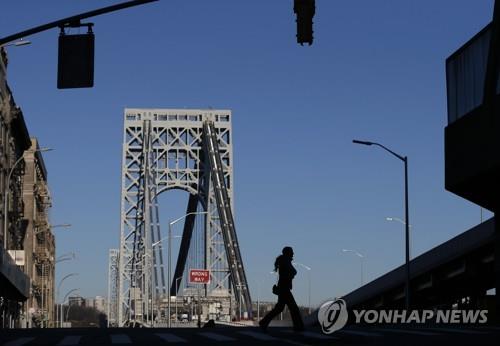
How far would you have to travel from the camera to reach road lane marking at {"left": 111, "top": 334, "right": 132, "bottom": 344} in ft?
56.9

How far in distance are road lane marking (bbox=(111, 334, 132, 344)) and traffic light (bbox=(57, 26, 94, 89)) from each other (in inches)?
166

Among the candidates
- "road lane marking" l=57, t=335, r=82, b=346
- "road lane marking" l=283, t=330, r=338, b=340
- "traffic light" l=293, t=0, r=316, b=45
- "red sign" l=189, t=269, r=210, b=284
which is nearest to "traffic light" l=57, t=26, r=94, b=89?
"traffic light" l=293, t=0, r=316, b=45

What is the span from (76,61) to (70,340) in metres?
4.74

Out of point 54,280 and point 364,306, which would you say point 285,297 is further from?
point 54,280

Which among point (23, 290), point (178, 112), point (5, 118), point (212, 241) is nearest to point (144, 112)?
point (178, 112)

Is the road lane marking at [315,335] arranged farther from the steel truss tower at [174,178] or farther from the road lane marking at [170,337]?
the steel truss tower at [174,178]

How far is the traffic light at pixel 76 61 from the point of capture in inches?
655

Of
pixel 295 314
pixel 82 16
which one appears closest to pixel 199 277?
pixel 295 314

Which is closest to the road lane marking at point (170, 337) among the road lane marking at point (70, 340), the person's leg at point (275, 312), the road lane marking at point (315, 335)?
the road lane marking at point (70, 340)

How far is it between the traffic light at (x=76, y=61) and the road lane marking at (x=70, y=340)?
4.10m

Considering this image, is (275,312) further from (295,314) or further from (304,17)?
(304,17)

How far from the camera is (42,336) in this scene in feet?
64.3

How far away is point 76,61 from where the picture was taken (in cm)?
1698

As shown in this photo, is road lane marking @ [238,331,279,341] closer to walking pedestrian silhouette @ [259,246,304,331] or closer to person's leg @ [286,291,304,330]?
walking pedestrian silhouette @ [259,246,304,331]
